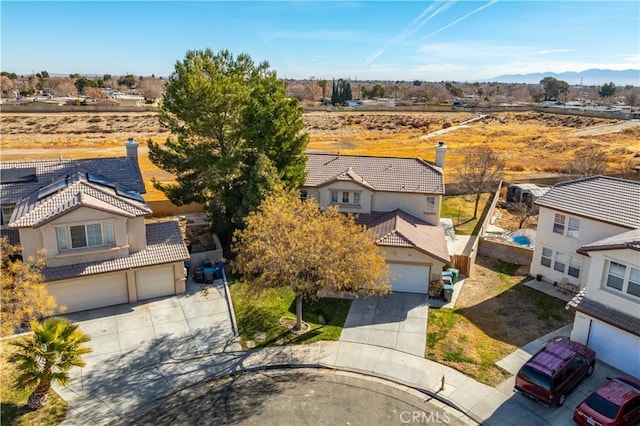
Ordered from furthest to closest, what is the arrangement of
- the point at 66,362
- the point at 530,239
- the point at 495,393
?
1. the point at 530,239
2. the point at 495,393
3. the point at 66,362

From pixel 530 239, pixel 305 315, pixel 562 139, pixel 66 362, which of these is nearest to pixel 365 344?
pixel 305 315

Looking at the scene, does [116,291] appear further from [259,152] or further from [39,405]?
[259,152]

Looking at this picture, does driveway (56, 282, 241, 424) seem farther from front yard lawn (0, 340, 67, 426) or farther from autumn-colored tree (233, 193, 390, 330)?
autumn-colored tree (233, 193, 390, 330)

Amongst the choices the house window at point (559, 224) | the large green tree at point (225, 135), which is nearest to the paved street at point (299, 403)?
the large green tree at point (225, 135)

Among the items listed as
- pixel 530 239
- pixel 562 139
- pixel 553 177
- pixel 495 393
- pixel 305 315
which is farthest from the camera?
pixel 562 139

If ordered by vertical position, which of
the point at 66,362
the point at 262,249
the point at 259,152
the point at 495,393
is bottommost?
the point at 495,393

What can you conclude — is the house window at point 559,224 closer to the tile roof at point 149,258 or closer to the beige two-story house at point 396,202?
the beige two-story house at point 396,202
